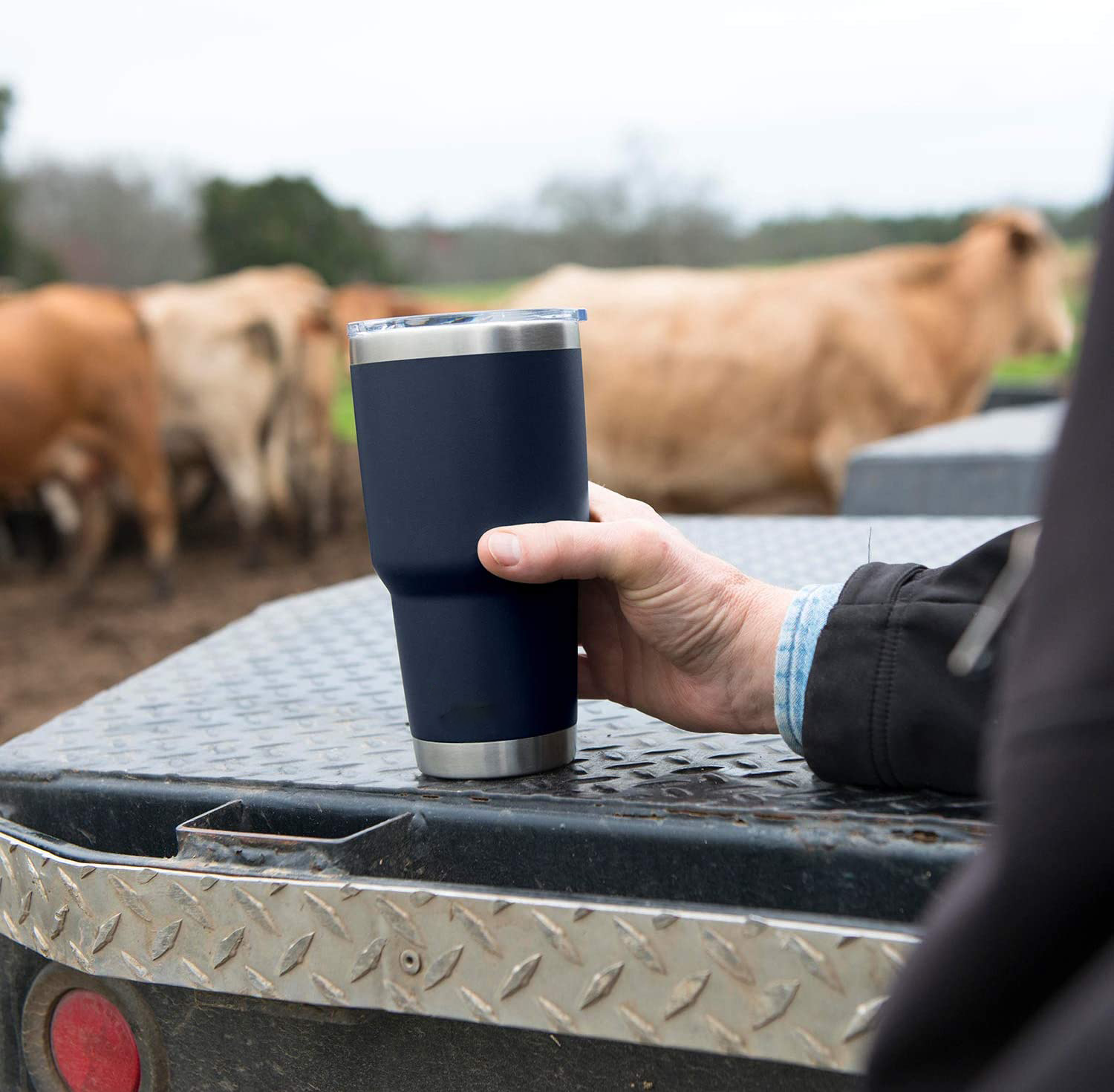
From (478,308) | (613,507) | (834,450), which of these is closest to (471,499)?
(613,507)

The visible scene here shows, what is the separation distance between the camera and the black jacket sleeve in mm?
843

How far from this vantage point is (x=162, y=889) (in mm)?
859

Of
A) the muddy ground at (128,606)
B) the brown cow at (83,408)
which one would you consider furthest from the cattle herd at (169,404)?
the muddy ground at (128,606)

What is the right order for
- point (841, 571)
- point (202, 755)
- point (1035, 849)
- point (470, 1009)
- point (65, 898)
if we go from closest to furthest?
point (1035, 849) → point (470, 1009) → point (65, 898) → point (202, 755) → point (841, 571)

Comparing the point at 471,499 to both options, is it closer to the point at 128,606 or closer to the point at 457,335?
the point at 457,335

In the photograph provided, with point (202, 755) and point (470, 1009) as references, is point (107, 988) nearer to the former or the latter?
point (202, 755)

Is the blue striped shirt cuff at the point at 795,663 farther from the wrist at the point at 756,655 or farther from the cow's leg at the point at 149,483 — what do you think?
the cow's leg at the point at 149,483

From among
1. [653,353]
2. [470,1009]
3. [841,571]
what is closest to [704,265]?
[653,353]

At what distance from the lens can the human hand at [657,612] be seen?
87 cm

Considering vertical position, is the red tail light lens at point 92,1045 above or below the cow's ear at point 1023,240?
below

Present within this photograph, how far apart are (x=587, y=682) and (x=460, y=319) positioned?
37cm

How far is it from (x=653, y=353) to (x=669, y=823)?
6500mm

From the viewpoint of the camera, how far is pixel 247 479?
8742 millimetres

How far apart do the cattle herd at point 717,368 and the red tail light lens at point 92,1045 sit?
20.4 ft
